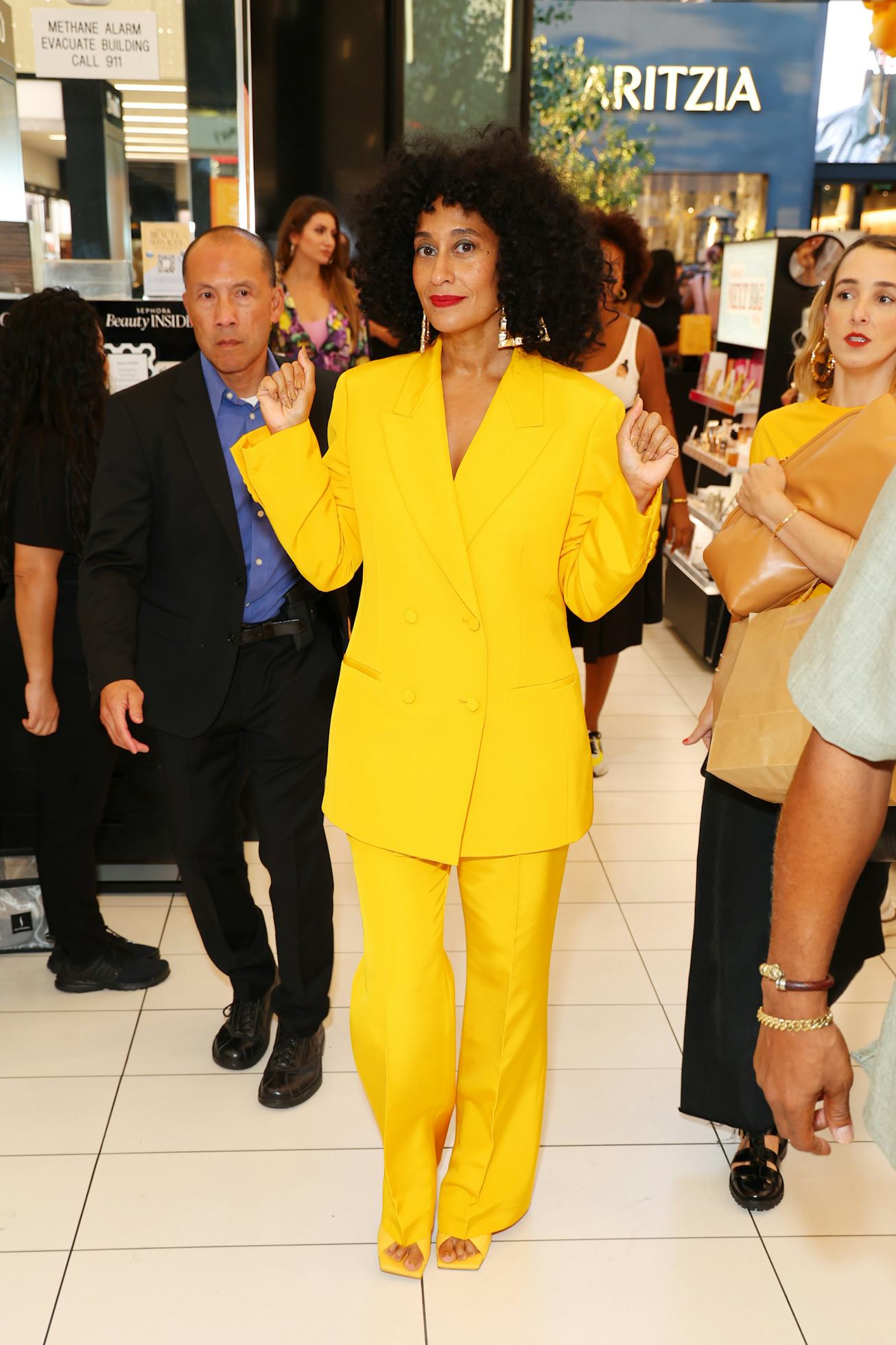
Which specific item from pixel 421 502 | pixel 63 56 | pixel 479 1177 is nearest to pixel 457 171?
pixel 421 502

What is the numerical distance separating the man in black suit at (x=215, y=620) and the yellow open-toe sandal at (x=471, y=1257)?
0.60 meters

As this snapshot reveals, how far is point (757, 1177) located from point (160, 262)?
3151 mm

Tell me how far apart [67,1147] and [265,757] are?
0.93 m

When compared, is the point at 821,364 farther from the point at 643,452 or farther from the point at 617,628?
the point at 617,628

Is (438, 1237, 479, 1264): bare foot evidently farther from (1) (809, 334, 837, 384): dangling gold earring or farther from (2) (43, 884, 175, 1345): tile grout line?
(1) (809, 334, 837, 384): dangling gold earring

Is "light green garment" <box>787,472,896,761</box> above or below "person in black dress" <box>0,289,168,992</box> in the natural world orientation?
above

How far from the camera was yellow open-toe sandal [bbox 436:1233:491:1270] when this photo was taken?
234cm

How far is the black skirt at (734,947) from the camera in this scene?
8.02 ft

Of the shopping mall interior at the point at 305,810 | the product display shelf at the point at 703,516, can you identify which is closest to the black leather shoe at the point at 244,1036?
the shopping mall interior at the point at 305,810

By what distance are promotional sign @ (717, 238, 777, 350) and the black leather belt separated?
4566 millimetres

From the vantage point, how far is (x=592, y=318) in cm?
225

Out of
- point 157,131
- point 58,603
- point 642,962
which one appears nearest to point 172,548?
point 58,603

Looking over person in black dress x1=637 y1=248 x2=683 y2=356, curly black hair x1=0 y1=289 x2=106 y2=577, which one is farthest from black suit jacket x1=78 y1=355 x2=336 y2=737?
person in black dress x1=637 y1=248 x2=683 y2=356

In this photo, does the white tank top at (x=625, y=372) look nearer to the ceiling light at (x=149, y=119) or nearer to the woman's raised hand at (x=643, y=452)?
the ceiling light at (x=149, y=119)
